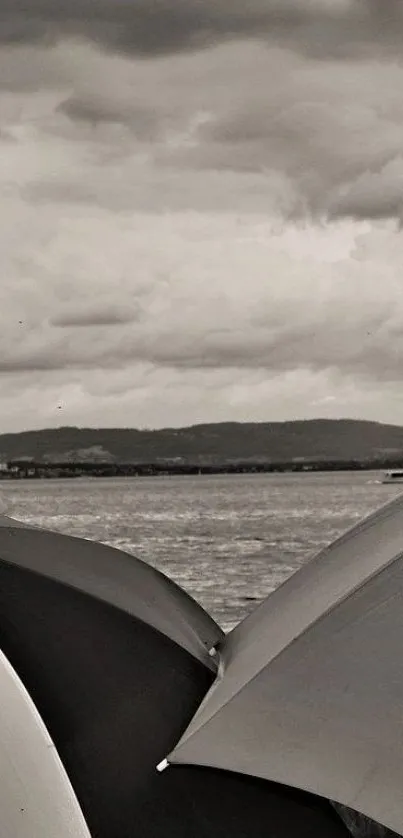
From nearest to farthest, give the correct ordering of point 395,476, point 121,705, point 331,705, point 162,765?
point 331,705, point 162,765, point 121,705, point 395,476

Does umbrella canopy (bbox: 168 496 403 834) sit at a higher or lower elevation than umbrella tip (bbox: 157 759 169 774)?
higher

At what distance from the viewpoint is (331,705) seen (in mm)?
4398

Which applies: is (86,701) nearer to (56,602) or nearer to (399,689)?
(56,602)

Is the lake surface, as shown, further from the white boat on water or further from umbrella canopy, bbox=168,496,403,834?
the white boat on water

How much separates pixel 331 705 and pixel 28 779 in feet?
3.77

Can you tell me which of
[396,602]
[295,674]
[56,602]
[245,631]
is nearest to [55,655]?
[56,602]

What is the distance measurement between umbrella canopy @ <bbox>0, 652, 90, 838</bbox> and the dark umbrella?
2.99 feet

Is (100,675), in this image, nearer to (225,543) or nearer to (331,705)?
(331,705)

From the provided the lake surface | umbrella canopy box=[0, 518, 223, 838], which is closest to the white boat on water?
the lake surface

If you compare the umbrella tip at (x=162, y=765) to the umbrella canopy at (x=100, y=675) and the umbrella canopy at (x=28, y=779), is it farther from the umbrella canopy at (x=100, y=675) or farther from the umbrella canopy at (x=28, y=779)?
the umbrella canopy at (x=28, y=779)

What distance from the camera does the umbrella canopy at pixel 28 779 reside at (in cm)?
398

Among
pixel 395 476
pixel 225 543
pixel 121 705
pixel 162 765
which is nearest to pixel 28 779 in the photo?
pixel 162 765

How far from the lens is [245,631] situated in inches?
216

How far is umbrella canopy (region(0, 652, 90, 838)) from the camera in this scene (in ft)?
13.1
